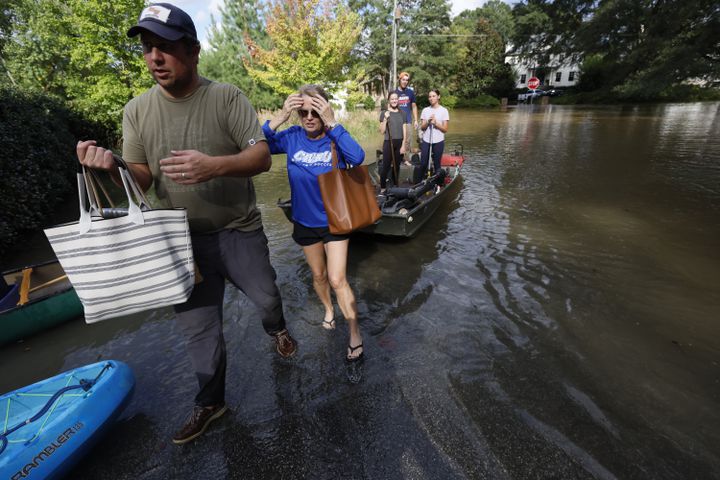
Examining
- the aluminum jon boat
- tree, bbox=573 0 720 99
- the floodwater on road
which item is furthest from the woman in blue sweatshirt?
tree, bbox=573 0 720 99

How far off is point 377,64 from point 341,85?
27273 mm

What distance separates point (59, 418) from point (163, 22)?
2.55 m

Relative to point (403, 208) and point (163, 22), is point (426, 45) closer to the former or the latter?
point (403, 208)

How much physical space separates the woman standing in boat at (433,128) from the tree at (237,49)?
1832cm

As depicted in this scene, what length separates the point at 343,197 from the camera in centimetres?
279

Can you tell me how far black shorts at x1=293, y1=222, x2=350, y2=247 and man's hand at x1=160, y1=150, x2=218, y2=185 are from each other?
1350mm

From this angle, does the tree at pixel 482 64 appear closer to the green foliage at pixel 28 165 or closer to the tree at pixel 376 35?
the tree at pixel 376 35

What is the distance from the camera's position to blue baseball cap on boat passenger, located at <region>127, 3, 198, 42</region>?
168 cm

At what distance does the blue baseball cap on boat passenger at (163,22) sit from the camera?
66.3 inches

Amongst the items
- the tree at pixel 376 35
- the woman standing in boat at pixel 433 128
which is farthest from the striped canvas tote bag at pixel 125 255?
the tree at pixel 376 35

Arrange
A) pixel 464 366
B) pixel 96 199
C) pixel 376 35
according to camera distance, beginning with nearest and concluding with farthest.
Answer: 1. pixel 96 199
2. pixel 464 366
3. pixel 376 35

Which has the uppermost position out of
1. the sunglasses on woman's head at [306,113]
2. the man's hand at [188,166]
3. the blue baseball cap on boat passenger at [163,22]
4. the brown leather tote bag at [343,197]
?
the blue baseball cap on boat passenger at [163,22]

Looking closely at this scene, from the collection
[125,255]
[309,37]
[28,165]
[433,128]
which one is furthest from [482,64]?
[125,255]

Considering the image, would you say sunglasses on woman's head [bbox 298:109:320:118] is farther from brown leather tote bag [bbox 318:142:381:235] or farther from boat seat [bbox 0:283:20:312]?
boat seat [bbox 0:283:20:312]
